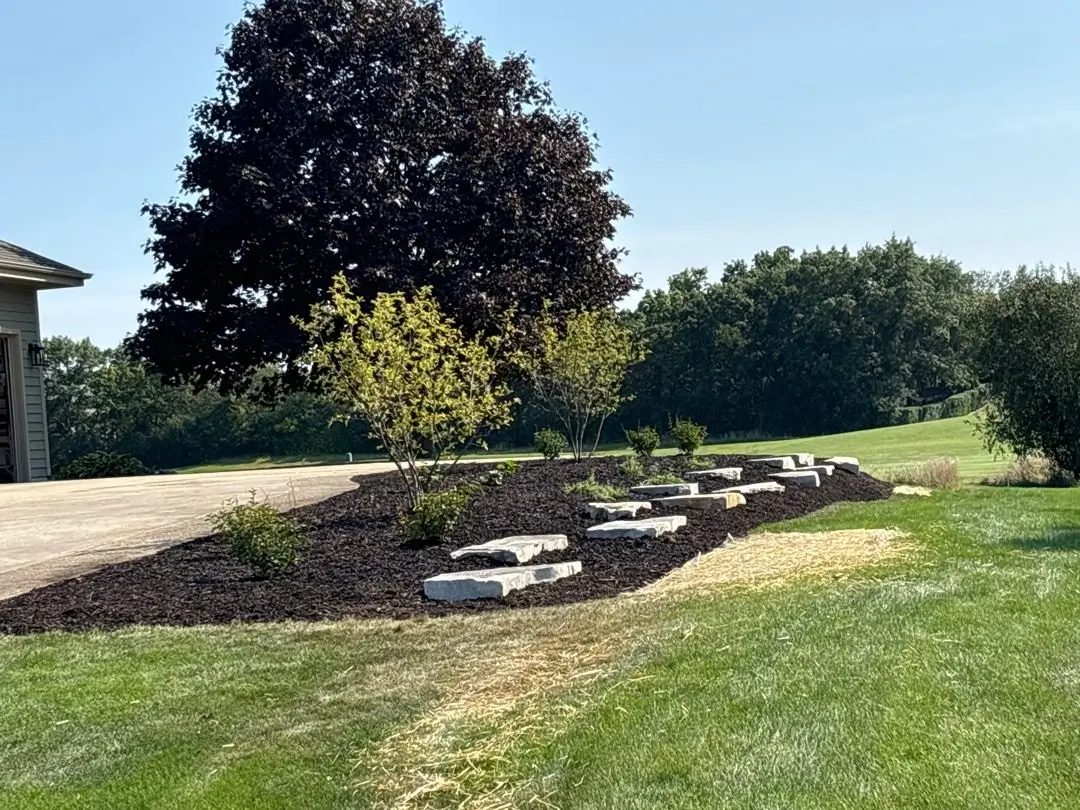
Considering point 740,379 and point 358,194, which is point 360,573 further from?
point 740,379

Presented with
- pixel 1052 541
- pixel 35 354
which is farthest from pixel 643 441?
pixel 35 354

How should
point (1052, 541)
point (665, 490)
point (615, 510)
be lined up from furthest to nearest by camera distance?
point (665, 490) → point (615, 510) → point (1052, 541)

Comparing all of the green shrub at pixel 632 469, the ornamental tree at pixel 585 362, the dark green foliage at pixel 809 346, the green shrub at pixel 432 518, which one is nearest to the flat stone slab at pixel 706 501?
the green shrub at pixel 632 469

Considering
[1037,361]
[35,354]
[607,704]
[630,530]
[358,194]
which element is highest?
[358,194]

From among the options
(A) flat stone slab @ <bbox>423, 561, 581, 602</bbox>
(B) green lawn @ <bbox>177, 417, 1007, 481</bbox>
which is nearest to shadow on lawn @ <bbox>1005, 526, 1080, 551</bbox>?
(A) flat stone slab @ <bbox>423, 561, 581, 602</bbox>

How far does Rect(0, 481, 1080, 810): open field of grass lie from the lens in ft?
10.8

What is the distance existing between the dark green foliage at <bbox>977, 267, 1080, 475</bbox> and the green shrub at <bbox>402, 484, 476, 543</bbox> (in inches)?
441

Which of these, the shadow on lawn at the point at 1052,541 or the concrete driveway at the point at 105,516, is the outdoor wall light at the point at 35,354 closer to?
the concrete driveway at the point at 105,516

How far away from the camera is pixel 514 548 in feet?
24.8

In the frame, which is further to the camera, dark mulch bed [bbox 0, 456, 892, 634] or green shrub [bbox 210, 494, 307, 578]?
green shrub [bbox 210, 494, 307, 578]

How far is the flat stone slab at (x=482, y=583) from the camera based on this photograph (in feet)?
21.9

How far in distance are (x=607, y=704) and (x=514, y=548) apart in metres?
3.49

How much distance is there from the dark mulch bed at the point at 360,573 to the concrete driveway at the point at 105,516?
57 centimetres

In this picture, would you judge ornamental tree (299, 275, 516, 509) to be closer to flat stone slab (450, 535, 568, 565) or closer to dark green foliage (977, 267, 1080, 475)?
flat stone slab (450, 535, 568, 565)
